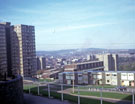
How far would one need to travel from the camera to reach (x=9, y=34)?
12.8m

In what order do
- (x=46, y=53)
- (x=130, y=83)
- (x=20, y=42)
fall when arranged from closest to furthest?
(x=130, y=83), (x=20, y=42), (x=46, y=53)

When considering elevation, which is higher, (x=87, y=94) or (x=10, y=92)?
(x=10, y=92)

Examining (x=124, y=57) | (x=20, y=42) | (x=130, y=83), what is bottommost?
(x=130, y=83)

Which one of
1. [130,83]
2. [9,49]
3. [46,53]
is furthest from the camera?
[46,53]

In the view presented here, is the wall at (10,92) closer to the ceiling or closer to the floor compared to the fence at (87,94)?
closer to the ceiling

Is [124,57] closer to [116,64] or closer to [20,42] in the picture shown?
[116,64]

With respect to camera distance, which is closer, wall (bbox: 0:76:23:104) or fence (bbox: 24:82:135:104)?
wall (bbox: 0:76:23:104)

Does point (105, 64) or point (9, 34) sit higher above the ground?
point (9, 34)

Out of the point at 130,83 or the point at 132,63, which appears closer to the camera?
the point at 130,83

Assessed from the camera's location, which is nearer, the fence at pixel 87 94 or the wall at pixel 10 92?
the wall at pixel 10 92

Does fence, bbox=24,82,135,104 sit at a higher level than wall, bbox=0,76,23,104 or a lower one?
lower

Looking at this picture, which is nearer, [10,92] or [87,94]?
[10,92]

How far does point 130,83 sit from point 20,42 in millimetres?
8576

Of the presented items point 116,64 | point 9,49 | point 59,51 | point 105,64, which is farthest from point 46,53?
point 116,64
